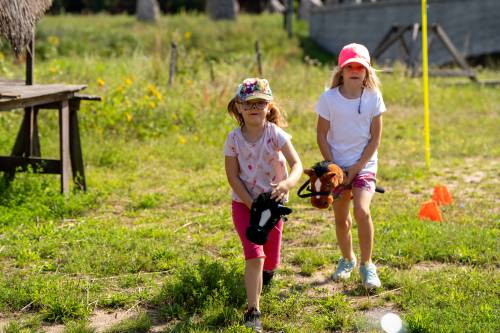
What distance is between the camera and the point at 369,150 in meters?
5.11

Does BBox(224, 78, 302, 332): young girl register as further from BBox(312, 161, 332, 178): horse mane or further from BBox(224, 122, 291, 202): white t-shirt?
BBox(312, 161, 332, 178): horse mane

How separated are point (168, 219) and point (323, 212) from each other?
1.46 m

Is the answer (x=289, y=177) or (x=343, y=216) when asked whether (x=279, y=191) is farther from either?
(x=343, y=216)

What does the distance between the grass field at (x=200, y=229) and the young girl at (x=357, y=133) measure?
449mm

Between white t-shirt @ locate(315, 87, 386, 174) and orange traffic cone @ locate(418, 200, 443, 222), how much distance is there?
1831 millimetres

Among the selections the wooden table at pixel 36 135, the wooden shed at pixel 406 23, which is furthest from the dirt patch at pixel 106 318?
the wooden shed at pixel 406 23

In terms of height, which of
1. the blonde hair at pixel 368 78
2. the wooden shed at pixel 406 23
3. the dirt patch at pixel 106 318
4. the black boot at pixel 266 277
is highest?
the wooden shed at pixel 406 23

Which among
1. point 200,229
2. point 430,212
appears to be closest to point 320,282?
point 200,229

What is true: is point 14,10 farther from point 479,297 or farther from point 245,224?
point 479,297

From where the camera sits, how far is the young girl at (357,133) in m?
5.07

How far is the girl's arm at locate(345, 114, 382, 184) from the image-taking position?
16.7ft

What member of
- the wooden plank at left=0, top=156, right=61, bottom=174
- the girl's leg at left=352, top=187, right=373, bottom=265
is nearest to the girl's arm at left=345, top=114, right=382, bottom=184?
the girl's leg at left=352, top=187, right=373, bottom=265

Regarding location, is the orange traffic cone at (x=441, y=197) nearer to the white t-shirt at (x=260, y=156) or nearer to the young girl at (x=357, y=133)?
the young girl at (x=357, y=133)

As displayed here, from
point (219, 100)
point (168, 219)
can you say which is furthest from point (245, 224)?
point (219, 100)
